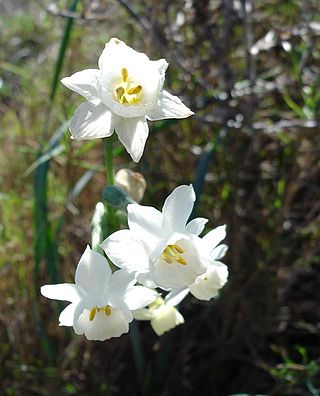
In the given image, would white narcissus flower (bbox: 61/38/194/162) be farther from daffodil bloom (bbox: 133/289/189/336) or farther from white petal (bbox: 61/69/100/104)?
daffodil bloom (bbox: 133/289/189/336)

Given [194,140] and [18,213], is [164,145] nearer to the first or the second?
[194,140]

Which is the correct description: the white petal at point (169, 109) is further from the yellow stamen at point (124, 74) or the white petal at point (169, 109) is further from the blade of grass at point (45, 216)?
the blade of grass at point (45, 216)

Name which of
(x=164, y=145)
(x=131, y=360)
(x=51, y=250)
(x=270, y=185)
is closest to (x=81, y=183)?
(x=51, y=250)

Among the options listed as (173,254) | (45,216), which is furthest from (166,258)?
(45,216)

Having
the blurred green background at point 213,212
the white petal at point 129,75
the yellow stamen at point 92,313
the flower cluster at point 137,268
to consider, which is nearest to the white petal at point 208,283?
the flower cluster at point 137,268

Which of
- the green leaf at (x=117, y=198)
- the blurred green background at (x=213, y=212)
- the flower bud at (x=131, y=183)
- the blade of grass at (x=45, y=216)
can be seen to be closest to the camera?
the green leaf at (x=117, y=198)

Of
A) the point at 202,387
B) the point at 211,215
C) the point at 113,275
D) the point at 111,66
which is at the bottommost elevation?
the point at 202,387
